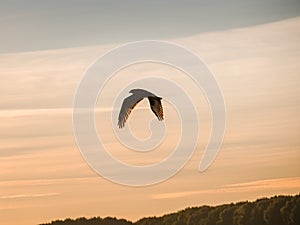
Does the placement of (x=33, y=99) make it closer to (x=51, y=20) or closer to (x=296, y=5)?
(x=51, y=20)

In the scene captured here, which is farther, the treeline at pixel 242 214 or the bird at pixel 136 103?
the treeline at pixel 242 214

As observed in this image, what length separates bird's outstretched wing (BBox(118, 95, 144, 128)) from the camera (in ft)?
19.7

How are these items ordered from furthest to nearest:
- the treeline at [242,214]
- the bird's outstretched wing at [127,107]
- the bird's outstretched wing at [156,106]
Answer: the treeline at [242,214] < the bird's outstretched wing at [156,106] < the bird's outstretched wing at [127,107]

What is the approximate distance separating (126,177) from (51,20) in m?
1.13

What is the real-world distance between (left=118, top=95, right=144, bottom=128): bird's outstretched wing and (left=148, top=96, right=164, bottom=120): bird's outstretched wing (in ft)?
0.30

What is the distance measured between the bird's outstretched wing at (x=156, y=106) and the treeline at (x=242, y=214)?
0.66 m

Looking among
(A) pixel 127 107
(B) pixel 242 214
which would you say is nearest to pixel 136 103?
(A) pixel 127 107

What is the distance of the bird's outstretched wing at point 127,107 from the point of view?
19.7 feet

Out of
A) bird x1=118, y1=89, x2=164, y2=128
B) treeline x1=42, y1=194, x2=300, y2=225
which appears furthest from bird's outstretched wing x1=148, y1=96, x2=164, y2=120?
treeline x1=42, y1=194, x2=300, y2=225

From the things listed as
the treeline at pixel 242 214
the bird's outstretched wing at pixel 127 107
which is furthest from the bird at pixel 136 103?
the treeline at pixel 242 214

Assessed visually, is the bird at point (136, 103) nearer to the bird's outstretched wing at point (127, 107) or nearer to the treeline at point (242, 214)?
the bird's outstretched wing at point (127, 107)

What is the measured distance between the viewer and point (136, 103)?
6.08 metres

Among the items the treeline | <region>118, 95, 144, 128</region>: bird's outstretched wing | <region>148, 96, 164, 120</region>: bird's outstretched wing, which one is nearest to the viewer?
<region>118, 95, 144, 128</region>: bird's outstretched wing

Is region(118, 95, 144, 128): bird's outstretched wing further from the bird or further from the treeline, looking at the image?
the treeline
